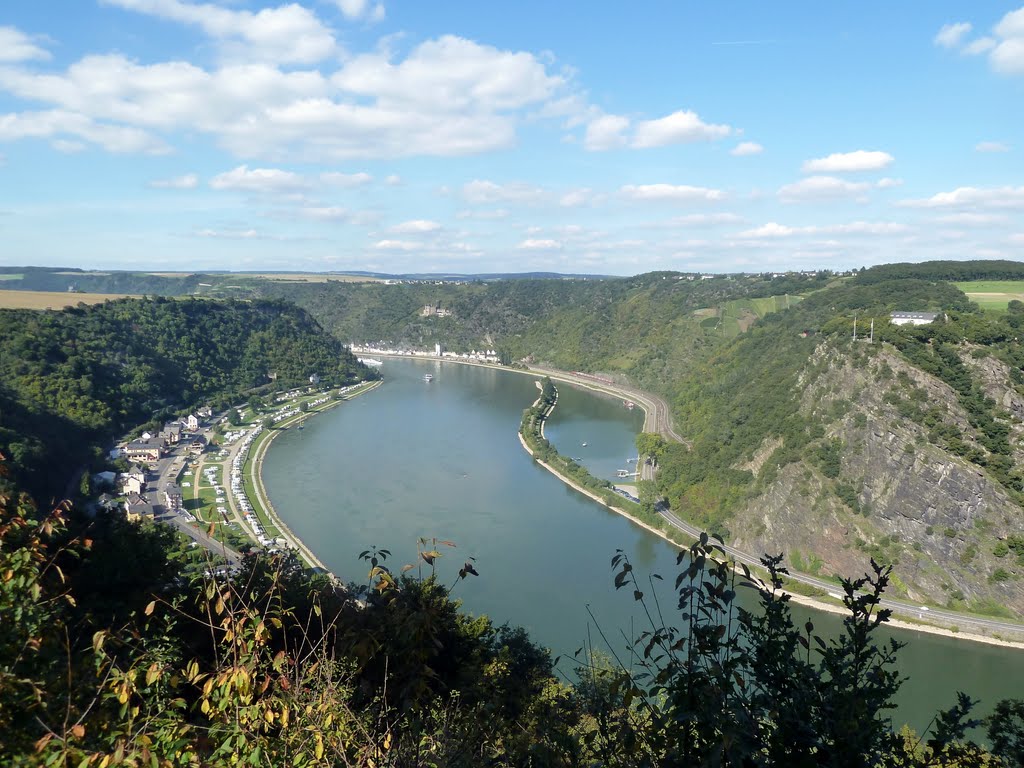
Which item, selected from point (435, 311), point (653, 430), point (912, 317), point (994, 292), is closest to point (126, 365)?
point (653, 430)

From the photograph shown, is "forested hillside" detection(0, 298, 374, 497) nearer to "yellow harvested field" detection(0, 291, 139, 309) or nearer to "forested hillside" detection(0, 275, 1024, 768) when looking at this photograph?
"forested hillside" detection(0, 275, 1024, 768)

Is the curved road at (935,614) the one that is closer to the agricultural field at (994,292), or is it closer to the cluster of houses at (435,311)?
the agricultural field at (994,292)

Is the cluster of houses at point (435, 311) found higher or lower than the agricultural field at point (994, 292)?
lower

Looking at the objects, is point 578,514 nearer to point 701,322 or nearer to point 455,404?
point 455,404

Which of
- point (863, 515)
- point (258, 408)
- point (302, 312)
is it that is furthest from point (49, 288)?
point (863, 515)

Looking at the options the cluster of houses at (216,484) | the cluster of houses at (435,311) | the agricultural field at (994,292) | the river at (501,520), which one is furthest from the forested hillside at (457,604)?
the cluster of houses at (435,311)

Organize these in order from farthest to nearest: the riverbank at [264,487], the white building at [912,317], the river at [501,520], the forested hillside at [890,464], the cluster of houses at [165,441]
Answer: the white building at [912,317] → the cluster of houses at [165,441] → the riverbank at [264,487] → the forested hillside at [890,464] → the river at [501,520]
